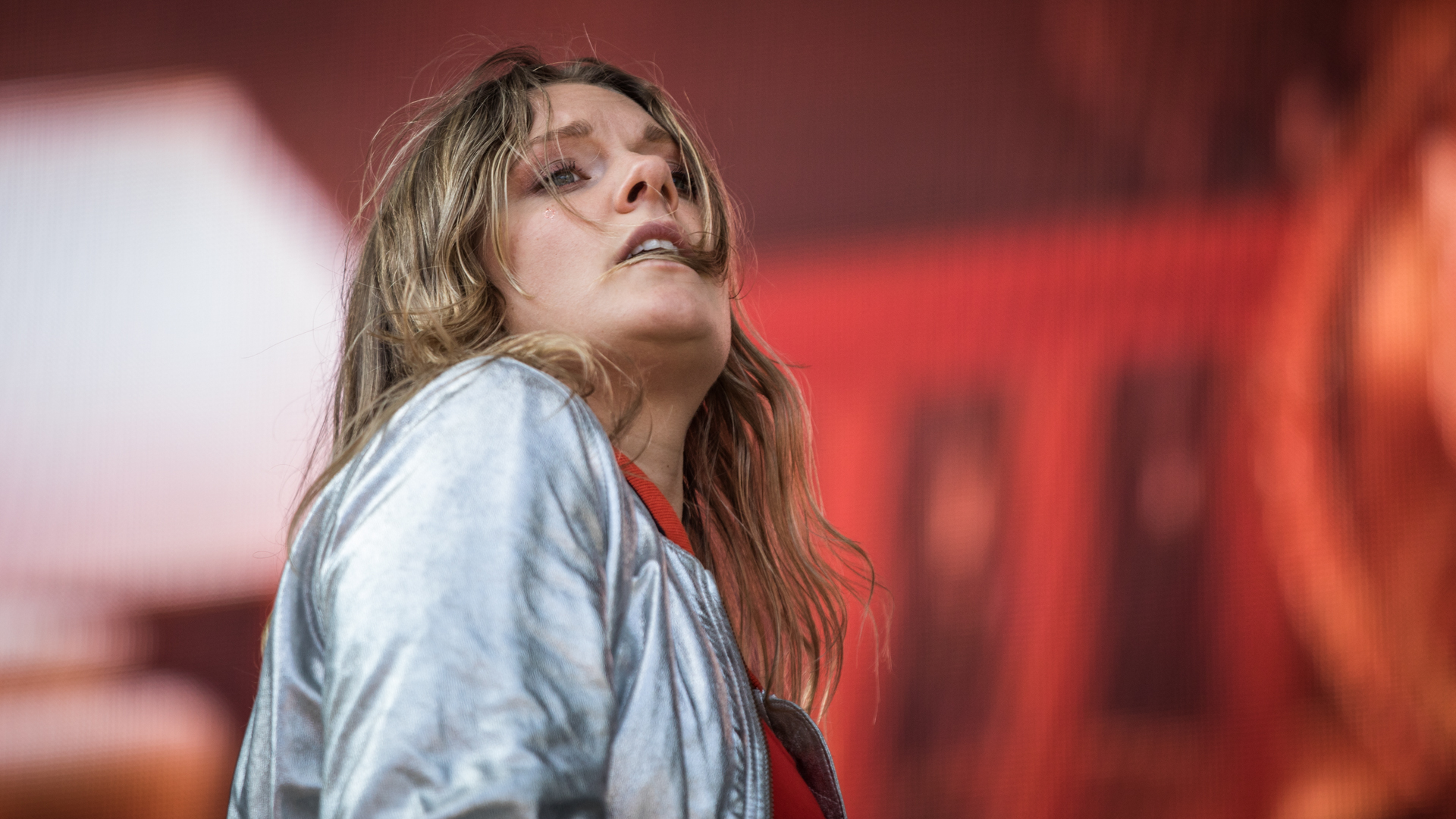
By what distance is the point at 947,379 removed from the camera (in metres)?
2.22

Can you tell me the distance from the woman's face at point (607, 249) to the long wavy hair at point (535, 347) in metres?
0.02

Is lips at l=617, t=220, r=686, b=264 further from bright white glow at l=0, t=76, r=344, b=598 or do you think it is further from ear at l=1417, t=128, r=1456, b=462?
ear at l=1417, t=128, r=1456, b=462

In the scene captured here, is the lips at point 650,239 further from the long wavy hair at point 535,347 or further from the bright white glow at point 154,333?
the bright white glow at point 154,333

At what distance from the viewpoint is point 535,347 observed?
84 centimetres

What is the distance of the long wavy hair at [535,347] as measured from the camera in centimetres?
100

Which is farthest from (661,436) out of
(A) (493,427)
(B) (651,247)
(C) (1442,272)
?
(C) (1442,272)

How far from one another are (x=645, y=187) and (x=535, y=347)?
0.99 ft

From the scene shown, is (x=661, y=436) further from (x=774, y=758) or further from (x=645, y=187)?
(x=774, y=758)

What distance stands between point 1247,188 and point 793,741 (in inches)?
62.2

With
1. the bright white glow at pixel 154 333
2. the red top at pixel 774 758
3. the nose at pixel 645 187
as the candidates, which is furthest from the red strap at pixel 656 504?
the bright white glow at pixel 154 333

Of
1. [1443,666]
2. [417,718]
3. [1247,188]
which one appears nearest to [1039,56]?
[1247,188]

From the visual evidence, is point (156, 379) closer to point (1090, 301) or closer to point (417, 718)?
point (1090, 301)

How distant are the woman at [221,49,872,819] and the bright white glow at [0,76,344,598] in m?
1.21

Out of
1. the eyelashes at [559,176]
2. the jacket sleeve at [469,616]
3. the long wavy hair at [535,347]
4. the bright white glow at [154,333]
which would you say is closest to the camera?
the jacket sleeve at [469,616]
